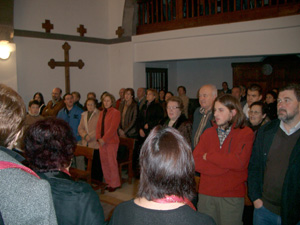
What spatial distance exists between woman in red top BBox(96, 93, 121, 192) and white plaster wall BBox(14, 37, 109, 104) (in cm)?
350

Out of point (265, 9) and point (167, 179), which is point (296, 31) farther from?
point (167, 179)

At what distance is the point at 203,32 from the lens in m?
6.56

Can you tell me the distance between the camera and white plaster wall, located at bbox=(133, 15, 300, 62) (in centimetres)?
548

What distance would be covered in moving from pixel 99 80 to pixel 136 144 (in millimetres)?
4113

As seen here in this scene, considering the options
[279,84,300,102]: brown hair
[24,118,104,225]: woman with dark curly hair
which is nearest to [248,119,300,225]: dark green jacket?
[279,84,300,102]: brown hair

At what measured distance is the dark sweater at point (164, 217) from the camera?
38.4 inches

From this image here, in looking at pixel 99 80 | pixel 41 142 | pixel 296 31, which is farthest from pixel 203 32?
pixel 41 142

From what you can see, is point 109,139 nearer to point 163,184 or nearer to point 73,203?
point 73,203

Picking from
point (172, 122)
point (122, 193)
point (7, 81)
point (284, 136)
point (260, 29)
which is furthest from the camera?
point (7, 81)

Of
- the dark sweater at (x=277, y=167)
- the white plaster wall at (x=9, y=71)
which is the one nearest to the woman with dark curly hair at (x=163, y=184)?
the dark sweater at (x=277, y=167)

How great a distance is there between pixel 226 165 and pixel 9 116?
64.0 inches

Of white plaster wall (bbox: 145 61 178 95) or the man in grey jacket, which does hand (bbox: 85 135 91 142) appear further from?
white plaster wall (bbox: 145 61 178 95)

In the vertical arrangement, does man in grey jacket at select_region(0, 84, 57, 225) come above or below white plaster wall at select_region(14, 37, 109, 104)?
below

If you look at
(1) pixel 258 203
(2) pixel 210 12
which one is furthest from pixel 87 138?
(2) pixel 210 12
